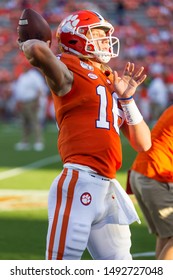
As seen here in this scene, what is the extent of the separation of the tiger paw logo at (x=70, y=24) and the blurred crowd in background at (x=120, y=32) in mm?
26288

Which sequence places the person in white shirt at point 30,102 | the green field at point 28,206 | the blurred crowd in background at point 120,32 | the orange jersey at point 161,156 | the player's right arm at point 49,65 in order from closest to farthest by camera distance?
the player's right arm at point 49,65, the orange jersey at point 161,156, the green field at point 28,206, the person in white shirt at point 30,102, the blurred crowd in background at point 120,32

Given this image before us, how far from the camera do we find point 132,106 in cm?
445

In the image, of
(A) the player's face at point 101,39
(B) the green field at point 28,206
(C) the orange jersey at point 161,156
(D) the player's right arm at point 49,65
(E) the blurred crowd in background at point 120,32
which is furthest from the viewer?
(E) the blurred crowd in background at point 120,32

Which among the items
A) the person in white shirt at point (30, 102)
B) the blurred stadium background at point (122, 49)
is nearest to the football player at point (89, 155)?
the blurred stadium background at point (122, 49)

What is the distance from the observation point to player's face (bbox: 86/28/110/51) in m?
4.64

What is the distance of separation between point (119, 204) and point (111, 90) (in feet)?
2.24

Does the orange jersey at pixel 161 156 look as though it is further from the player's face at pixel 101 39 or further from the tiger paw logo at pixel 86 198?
the tiger paw logo at pixel 86 198

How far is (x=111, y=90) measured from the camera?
464 centimetres

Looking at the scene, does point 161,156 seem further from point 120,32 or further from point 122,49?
point 122,49

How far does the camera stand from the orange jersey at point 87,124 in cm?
442

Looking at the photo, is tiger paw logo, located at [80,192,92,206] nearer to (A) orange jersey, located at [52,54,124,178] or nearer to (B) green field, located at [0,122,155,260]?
(A) orange jersey, located at [52,54,124,178]

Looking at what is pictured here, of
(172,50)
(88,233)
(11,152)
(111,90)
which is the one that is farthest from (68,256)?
(172,50)

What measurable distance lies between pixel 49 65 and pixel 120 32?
96.3 feet
